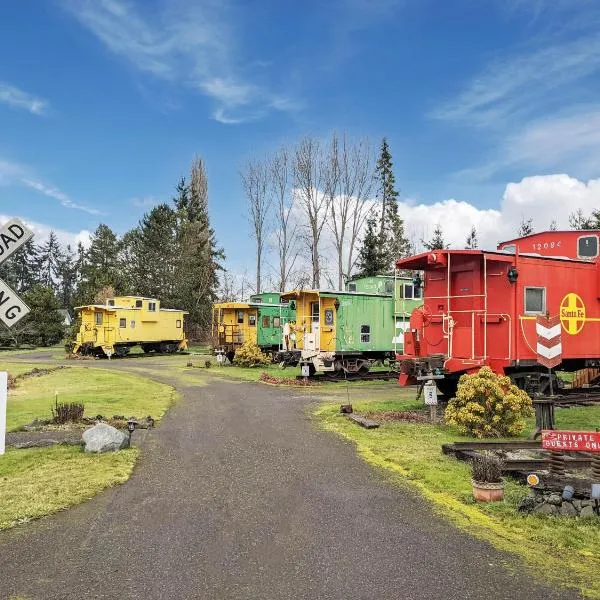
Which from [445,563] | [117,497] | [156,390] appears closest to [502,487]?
[445,563]

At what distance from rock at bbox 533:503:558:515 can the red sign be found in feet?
1.95

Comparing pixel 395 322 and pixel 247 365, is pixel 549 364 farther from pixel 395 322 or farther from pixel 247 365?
pixel 247 365

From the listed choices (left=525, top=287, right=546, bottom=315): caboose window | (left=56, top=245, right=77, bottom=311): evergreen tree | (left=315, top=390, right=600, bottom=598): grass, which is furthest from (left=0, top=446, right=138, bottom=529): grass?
(left=56, top=245, right=77, bottom=311): evergreen tree

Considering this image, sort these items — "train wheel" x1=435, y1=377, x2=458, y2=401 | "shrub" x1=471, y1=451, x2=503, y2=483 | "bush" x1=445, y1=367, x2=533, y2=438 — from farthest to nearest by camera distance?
"train wheel" x1=435, y1=377, x2=458, y2=401 < "bush" x1=445, y1=367, x2=533, y2=438 < "shrub" x1=471, y1=451, x2=503, y2=483

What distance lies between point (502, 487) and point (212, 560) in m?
3.35

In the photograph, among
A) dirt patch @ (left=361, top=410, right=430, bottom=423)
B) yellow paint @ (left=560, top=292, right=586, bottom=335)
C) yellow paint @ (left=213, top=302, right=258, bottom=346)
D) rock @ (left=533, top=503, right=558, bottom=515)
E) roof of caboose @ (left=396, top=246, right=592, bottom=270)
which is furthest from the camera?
yellow paint @ (left=213, top=302, right=258, bottom=346)

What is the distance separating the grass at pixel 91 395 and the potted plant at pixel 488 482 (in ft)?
25.8

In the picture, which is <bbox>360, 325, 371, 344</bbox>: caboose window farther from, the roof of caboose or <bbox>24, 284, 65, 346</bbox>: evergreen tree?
<bbox>24, 284, 65, 346</bbox>: evergreen tree

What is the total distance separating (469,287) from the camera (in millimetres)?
13594

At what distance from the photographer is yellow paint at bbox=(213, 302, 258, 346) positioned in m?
31.1

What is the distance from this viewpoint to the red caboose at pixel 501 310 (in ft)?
42.6

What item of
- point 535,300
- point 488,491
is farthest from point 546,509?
point 535,300

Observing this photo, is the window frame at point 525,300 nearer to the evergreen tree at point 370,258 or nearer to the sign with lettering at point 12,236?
the sign with lettering at point 12,236

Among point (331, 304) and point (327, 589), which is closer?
point (327, 589)
